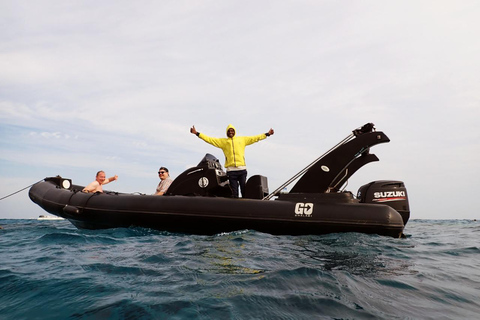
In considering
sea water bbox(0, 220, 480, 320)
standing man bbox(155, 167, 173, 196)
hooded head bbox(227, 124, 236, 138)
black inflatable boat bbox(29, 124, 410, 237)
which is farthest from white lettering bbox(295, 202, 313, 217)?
standing man bbox(155, 167, 173, 196)

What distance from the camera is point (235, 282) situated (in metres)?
3.02

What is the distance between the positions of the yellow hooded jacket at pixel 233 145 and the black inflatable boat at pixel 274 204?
1.35ft

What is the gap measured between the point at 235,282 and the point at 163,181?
5334 mm

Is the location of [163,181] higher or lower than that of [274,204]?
higher

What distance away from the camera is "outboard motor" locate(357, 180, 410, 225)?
6.78 m

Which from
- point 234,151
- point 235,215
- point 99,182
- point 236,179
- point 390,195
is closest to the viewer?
point 235,215

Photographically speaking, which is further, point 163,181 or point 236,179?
point 163,181

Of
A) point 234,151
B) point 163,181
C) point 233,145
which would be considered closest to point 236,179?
point 234,151

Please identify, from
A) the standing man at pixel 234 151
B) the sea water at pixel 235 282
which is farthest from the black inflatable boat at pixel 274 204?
the sea water at pixel 235 282

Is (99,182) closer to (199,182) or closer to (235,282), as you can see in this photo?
(199,182)

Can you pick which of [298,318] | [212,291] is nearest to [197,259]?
[212,291]

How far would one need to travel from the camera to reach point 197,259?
402 centimetres

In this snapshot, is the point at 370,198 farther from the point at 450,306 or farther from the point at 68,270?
the point at 68,270

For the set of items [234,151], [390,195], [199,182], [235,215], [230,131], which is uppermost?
[230,131]
